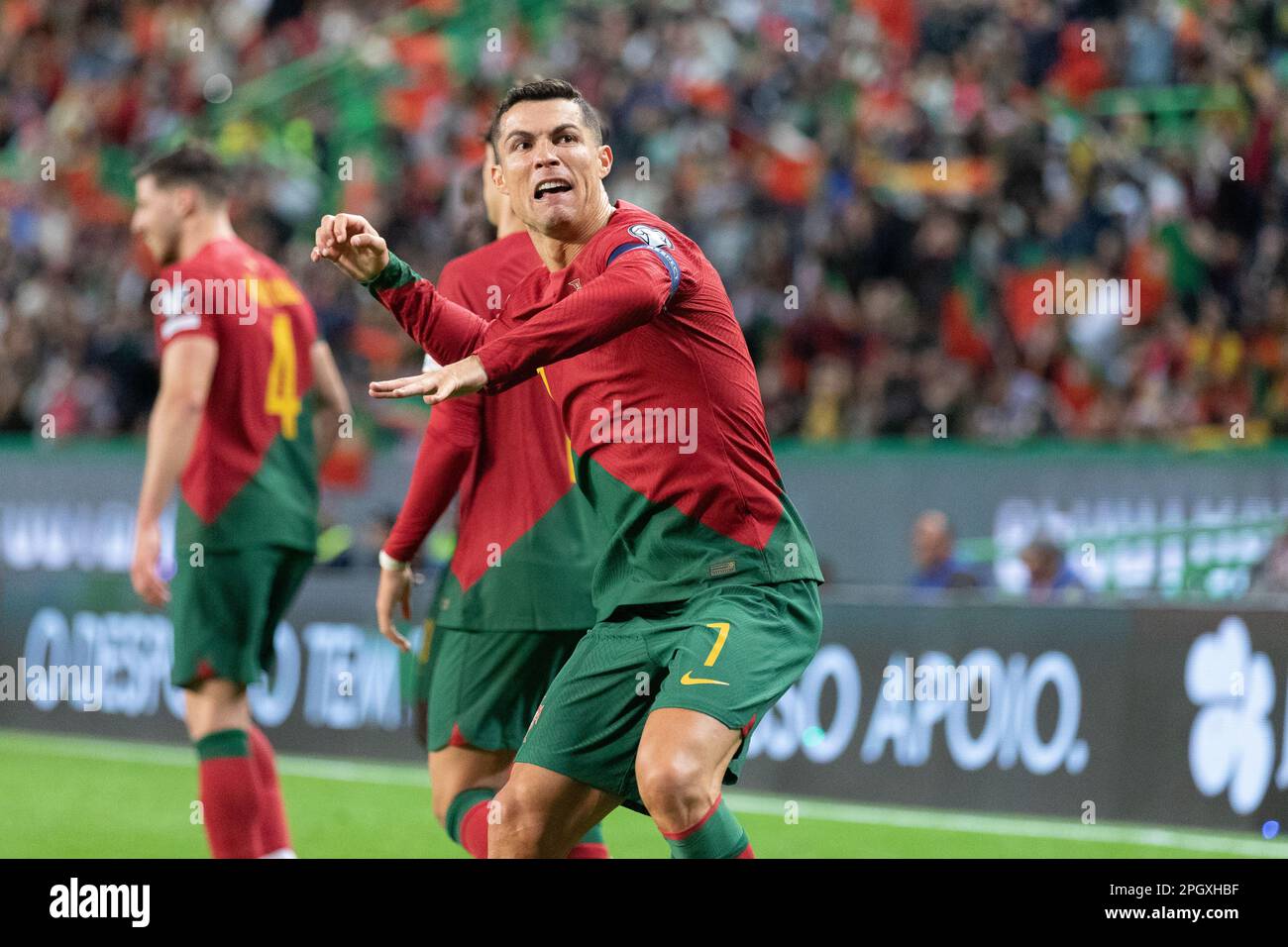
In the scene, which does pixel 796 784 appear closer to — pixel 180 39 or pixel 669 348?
pixel 669 348

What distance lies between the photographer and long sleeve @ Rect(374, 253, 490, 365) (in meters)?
4.75

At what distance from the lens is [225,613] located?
6348mm

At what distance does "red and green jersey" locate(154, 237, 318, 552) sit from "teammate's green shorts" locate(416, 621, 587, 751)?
108 centimetres

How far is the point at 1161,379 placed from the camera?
11.5 meters

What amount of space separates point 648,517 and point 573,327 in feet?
1.96

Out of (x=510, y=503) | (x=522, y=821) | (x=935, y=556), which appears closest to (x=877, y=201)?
(x=935, y=556)

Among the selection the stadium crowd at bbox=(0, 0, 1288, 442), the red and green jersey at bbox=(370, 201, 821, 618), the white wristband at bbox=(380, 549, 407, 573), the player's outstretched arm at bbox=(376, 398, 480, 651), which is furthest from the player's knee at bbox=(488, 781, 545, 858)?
the stadium crowd at bbox=(0, 0, 1288, 442)

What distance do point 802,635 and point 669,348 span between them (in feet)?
2.44

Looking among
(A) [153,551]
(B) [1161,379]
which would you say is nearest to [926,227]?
(B) [1161,379]

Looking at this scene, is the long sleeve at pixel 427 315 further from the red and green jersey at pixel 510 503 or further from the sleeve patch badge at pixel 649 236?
the red and green jersey at pixel 510 503

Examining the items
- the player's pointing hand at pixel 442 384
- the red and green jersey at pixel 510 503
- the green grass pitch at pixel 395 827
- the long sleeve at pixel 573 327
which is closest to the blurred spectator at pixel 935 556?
the green grass pitch at pixel 395 827

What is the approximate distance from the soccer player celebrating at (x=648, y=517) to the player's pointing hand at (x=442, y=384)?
240mm

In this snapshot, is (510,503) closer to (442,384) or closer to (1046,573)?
(442,384)
